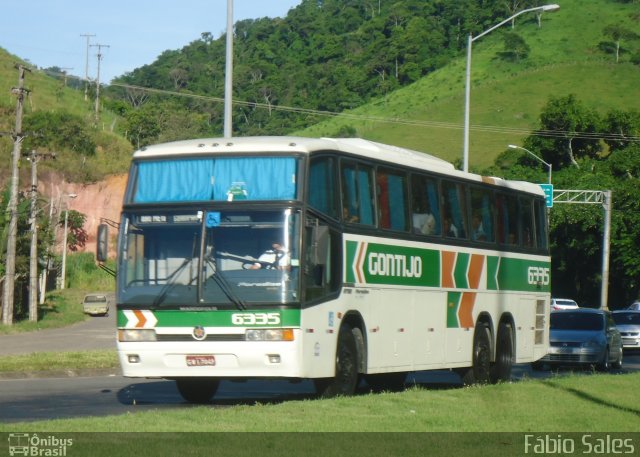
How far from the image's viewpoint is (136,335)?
664 inches

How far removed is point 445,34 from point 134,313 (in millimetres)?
170645

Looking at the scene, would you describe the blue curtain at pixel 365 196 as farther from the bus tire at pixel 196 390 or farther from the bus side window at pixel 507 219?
the bus side window at pixel 507 219

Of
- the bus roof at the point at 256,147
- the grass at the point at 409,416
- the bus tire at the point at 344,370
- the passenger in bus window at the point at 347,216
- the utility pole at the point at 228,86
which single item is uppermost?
the utility pole at the point at 228,86

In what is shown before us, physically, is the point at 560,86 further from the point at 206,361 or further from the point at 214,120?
the point at 206,361

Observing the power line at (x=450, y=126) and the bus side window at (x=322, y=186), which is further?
the power line at (x=450, y=126)

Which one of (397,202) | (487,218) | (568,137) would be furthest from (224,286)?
(568,137)

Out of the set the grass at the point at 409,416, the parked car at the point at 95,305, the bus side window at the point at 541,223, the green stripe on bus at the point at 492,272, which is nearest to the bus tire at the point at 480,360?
the green stripe on bus at the point at 492,272

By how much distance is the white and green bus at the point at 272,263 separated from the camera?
16.4 metres

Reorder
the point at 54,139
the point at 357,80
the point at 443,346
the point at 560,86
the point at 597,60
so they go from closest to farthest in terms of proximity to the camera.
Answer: the point at 443,346, the point at 54,139, the point at 560,86, the point at 597,60, the point at 357,80

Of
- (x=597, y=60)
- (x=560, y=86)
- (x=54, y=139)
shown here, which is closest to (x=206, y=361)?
(x=54, y=139)

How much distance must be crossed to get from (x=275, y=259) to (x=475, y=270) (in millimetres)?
6634

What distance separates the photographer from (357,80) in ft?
555

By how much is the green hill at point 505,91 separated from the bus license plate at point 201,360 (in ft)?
330

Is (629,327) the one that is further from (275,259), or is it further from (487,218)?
(275,259)
